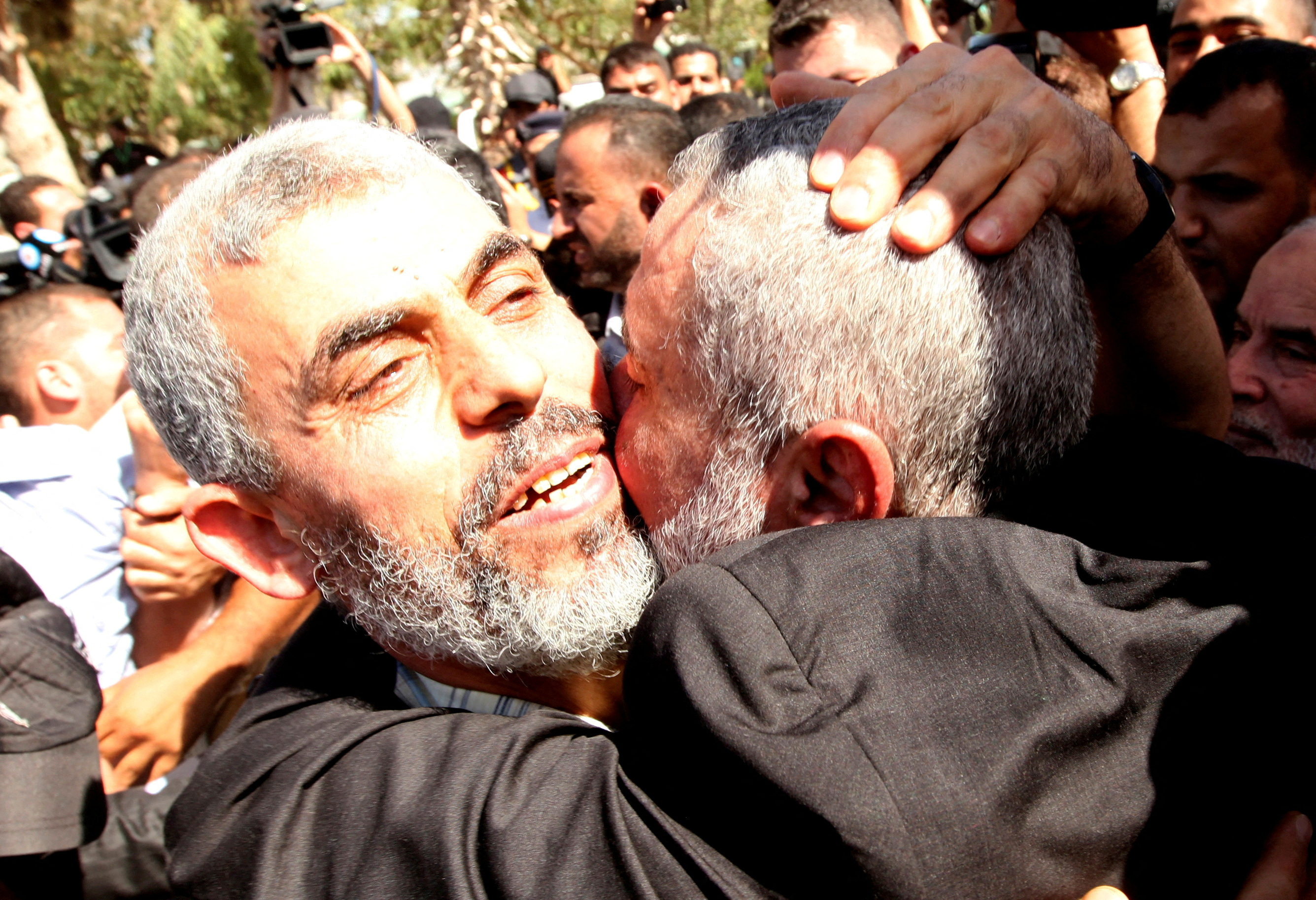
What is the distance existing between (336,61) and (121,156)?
1072 cm

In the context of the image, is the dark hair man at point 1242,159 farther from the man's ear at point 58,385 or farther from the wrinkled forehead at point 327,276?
the man's ear at point 58,385

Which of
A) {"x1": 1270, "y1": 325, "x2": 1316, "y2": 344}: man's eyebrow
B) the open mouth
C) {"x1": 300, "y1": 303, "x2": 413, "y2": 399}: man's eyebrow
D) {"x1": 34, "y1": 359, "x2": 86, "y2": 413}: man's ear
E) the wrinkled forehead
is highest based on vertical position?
the wrinkled forehead

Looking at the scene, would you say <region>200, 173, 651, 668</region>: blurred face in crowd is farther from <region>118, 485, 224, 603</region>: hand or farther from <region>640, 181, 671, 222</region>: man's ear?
<region>640, 181, 671, 222</region>: man's ear

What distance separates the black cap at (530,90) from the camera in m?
10.1

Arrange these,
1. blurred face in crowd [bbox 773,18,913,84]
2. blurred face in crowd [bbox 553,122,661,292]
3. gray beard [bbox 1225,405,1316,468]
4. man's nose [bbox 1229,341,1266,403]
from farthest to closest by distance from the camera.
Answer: blurred face in crowd [bbox 553,122,661,292], blurred face in crowd [bbox 773,18,913,84], man's nose [bbox 1229,341,1266,403], gray beard [bbox 1225,405,1316,468]

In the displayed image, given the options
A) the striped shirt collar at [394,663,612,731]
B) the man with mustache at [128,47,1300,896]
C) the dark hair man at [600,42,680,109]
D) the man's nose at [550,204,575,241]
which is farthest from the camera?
the dark hair man at [600,42,680,109]

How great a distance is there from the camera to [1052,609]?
1.27m

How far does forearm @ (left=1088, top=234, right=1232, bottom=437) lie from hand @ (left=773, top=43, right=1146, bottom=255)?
34 cm

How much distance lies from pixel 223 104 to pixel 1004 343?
27.5m

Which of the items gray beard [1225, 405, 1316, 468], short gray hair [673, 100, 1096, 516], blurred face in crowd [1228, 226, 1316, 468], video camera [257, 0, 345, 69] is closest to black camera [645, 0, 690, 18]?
video camera [257, 0, 345, 69]

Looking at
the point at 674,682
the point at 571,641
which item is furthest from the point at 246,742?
the point at 674,682

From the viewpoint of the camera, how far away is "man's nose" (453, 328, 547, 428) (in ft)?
6.19

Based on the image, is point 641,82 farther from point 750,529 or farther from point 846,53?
point 750,529

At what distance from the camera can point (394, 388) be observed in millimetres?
1925
